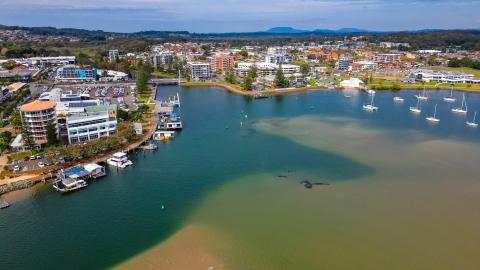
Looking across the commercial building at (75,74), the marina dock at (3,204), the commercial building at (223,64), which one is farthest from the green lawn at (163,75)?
the marina dock at (3,204)

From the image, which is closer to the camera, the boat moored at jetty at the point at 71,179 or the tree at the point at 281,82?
the boat moored at jetty at the point at 71,179

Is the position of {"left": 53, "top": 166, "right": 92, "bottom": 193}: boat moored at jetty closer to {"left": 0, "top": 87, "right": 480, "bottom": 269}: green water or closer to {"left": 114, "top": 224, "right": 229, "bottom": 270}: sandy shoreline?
{"left": 0, "top": 87, "right": 480, "bottom": 269}: green water

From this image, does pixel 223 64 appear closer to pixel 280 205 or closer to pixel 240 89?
pixel 240 89

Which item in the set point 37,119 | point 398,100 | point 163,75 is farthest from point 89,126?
point 163,75

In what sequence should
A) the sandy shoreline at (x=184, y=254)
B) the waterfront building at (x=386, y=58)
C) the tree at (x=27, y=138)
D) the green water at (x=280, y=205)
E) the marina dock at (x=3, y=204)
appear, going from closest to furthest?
1. the sandy shoreline at (x=184, y=254)
2. the green water at (x=280, y=205)
3. the marina dock at (x=3, y=204)
4. the tree at (x=27, y=138)
5. the waterfront building at (x=386, y=58)

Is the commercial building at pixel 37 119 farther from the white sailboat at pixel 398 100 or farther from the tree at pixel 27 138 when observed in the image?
the white sailboat at pixel 398 100

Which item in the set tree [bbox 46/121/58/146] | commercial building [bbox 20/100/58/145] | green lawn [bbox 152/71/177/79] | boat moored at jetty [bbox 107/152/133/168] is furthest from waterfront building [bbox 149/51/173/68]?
boat moored at jetty [bbox 107/152/133/168]
